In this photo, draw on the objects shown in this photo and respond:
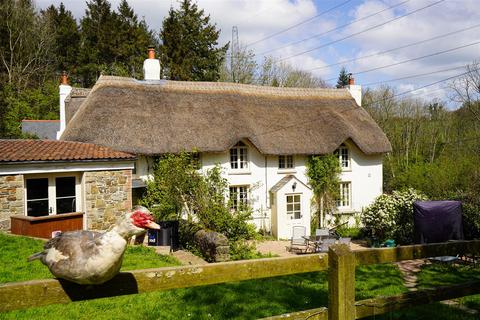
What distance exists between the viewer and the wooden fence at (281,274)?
1.94 metres

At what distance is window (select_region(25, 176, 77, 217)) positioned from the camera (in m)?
12.3

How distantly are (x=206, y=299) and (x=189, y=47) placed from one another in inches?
1269

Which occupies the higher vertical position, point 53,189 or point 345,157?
point 345,157

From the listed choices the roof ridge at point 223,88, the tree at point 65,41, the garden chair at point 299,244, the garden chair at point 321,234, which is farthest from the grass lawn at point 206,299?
the tree at point 65,41

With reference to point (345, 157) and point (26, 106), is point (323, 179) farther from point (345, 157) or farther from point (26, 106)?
point (26, 106)

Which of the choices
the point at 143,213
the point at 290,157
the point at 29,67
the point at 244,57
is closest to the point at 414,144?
the point at 244,57

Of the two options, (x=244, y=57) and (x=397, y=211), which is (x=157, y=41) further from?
(x=397, y=211)

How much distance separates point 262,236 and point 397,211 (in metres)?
5.92

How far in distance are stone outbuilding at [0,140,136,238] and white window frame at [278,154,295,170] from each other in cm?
806

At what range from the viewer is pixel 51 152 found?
41.8 ft

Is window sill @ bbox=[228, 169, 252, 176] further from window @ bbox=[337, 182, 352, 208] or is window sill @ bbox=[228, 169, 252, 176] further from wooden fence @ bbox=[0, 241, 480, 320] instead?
wooden fence @ bbox=[0, 241, 480, 320]

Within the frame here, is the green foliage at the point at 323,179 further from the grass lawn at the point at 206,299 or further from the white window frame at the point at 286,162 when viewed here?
the grass lawn at the point at 206,299

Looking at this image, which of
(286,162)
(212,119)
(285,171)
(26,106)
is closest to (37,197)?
(212,119)

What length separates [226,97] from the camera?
20.6 meters
